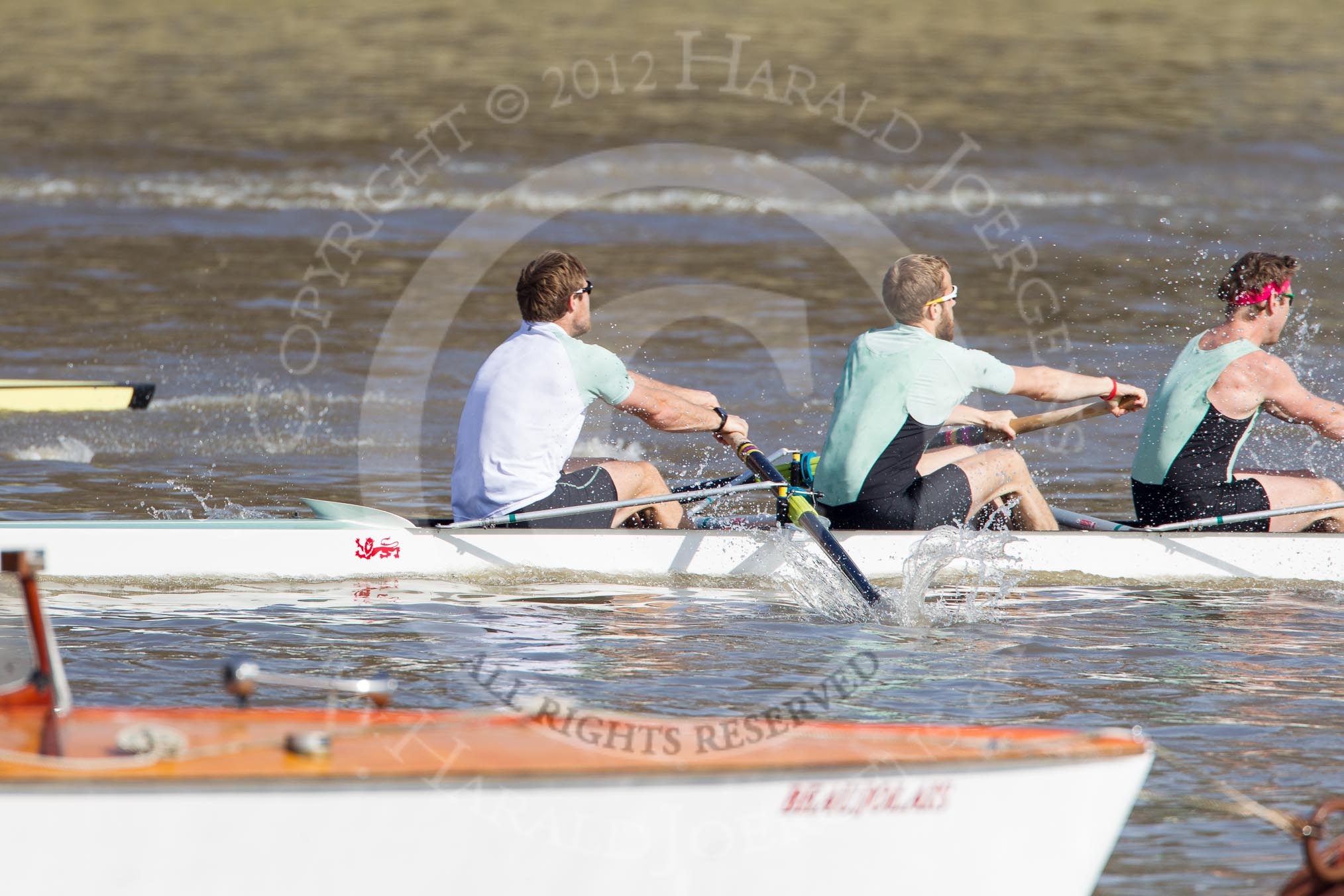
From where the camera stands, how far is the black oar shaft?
7.10 m

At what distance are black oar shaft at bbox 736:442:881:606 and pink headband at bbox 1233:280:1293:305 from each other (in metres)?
2.00

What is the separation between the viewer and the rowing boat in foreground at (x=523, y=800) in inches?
143

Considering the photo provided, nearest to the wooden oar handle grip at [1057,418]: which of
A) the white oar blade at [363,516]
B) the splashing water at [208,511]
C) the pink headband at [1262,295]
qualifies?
the pink headband at [1262,295]

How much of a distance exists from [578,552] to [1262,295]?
10.3 feet

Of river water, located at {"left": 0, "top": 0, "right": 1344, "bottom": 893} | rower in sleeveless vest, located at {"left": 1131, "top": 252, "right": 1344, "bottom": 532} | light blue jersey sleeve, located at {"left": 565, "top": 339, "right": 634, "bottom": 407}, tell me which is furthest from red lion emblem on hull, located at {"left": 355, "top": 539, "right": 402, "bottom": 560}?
rower in sleeveless vest, located at {"left": 1131, "top": 252, "right": 1344, "bottom": 532}

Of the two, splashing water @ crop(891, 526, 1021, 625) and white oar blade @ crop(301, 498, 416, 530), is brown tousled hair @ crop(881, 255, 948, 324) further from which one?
white oar blade @ crop(301, 498, 416, 530)

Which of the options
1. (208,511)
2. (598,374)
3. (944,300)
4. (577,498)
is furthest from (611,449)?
(944,300)

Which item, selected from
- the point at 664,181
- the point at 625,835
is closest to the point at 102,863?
the point at 625,835

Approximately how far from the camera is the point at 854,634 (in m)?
7.05

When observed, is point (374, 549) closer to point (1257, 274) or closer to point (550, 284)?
point (550, 284)

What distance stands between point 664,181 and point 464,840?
1958 centimetres

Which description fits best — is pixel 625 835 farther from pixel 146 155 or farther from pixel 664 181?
pixel 146 155

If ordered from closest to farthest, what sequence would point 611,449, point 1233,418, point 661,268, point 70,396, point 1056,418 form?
1. point 1233,418
2. point 1056,418
3. point 70,396
4. point 611,449
5. point 661,268

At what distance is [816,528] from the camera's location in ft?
23.8
